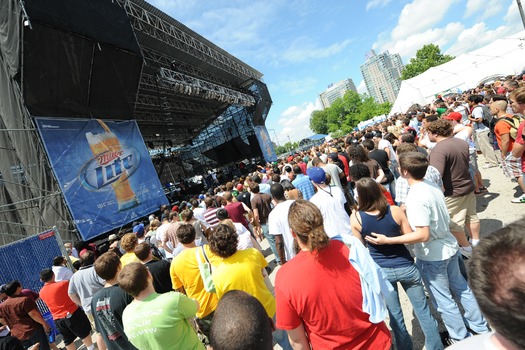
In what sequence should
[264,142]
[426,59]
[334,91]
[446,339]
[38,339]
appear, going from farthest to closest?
[334,91] → [426,59] → [264,142] → [38,339] → [446,339]

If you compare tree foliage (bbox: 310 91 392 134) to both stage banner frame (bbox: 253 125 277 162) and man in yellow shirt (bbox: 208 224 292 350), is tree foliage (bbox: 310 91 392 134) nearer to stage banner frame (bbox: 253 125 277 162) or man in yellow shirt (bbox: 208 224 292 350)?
stage banner frame (bbox: 253 125 277 162)

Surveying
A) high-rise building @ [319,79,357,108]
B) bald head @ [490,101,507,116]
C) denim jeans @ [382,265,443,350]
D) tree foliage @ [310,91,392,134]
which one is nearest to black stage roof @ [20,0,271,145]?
denim jeans @ [382,265,443,350]

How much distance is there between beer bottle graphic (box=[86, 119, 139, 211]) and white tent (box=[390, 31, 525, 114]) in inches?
969

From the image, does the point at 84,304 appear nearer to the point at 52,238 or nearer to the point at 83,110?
the point at 52,238

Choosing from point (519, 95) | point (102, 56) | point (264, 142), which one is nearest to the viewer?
point (519, 95)

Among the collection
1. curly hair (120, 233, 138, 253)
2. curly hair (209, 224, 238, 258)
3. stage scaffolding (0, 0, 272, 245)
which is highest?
stage scaffolding (0, 0, 272, 245)

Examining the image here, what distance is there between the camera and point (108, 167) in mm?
9953

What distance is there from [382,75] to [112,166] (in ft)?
623

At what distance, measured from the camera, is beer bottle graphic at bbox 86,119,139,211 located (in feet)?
31.5

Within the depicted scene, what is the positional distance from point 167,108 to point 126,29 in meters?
9.38

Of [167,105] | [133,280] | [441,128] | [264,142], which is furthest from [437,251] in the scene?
[264,142]

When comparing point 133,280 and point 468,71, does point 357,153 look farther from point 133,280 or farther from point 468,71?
point 468,71

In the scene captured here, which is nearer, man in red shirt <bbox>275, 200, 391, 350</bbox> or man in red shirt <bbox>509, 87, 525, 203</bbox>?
man in red shirt <bbox>275, 200, 391, 350</bbox>

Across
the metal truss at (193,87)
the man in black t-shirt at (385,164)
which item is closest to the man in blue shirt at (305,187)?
the man in black t-shirt at (385,164)
